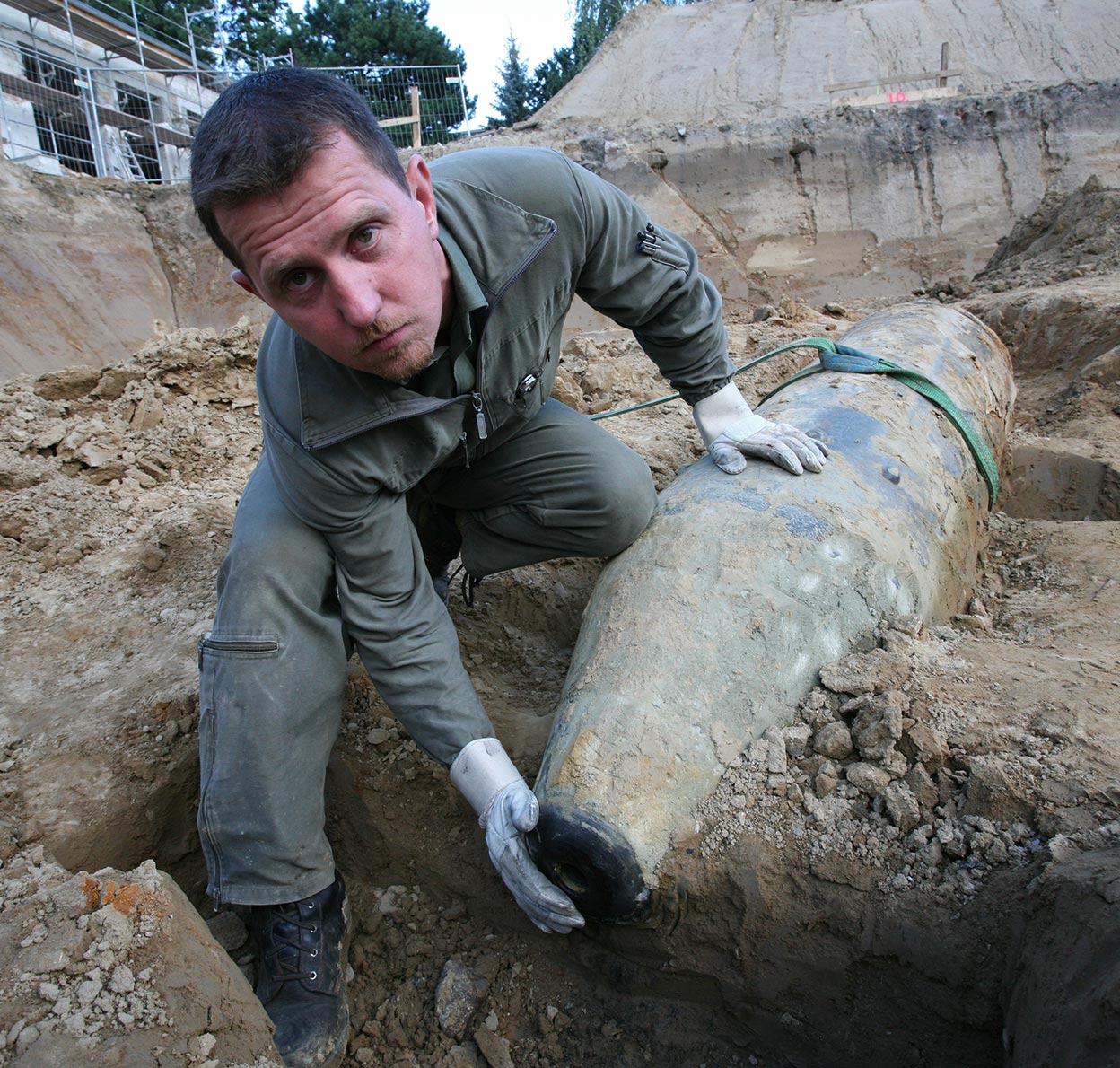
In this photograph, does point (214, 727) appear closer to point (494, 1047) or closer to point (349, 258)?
point (494, 1047)

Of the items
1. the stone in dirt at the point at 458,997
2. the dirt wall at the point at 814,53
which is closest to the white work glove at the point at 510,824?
the stone in dirt at the point at 458,997

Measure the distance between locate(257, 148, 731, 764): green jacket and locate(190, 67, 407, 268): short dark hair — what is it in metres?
0.31

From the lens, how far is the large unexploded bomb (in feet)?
4.98

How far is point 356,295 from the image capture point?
1.41 metres

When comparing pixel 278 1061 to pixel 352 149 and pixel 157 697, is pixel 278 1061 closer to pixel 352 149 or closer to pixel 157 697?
pixel 157 697

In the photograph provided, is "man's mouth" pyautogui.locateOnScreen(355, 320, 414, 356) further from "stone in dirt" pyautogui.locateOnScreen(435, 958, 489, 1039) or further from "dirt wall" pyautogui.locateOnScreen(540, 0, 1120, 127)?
"dirt wall" pyautogui.locateOnScreen(540, 0, 1120, 127)

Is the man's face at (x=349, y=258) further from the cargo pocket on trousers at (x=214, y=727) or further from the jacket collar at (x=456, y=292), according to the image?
the cargo pocket on trousers at (x=214, y=727)

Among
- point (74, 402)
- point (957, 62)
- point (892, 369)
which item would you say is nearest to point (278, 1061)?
point (892, 369)

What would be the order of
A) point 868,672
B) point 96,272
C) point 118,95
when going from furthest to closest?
point 118,95 → point 96,272 → point 868,672

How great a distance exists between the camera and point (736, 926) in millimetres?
1476

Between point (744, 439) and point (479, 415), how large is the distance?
709 millimetres

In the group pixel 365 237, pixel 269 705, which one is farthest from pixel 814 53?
pixel 269 705

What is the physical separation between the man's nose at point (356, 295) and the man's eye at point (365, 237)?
0.04m

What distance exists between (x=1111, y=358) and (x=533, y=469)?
2961 mm
